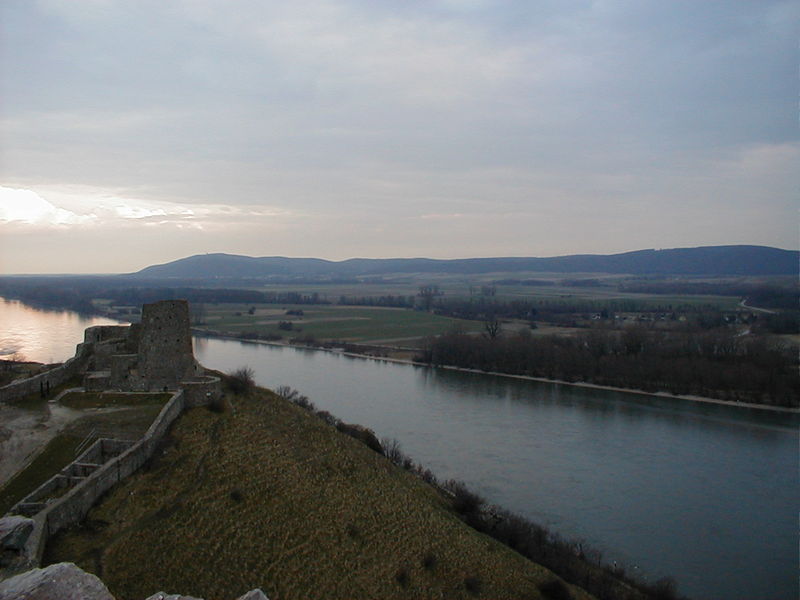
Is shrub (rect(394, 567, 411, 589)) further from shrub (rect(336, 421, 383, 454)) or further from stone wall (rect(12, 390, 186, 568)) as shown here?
shrub (rect(336, 421, 383, 454))

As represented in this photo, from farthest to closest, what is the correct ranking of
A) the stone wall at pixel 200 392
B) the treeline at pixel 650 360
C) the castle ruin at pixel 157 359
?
the treeline at pixel 650 360
the castle ruin at pixel 157 359
the stone wall at pixel 200 392

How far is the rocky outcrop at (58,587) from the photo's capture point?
3004mm

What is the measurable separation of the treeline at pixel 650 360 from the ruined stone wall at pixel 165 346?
93.6ft

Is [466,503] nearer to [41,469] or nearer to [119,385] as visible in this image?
[119,385]

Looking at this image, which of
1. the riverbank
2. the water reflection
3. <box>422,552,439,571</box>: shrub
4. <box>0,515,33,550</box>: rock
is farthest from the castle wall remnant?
the riverbank

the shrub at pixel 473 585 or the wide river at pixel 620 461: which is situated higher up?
the shrub at pixel 473 585

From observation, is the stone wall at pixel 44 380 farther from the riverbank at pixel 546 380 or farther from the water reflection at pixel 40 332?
the riverbank at pixel 546 380

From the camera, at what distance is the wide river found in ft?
48.0

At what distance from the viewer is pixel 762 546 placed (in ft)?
49.0

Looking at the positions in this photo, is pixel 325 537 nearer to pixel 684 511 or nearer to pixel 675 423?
pixel 684 511

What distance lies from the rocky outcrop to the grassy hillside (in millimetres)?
4406

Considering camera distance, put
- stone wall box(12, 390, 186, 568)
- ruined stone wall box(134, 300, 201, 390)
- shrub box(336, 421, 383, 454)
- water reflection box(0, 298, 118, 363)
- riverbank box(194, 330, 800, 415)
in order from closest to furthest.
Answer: stone wall box(12, 390, 186, 568)
ruined stone wall box(134, 300, 201, 390)
shrub box(336, 421, 383, 454)
riverbank box(194, 330, 800, 415)
water reflection box(0, 298, 118, 363)

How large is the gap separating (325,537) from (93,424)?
13.8 feet

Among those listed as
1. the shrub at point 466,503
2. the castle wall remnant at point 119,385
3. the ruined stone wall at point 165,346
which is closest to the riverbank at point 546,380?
the shrub at point 466,503
